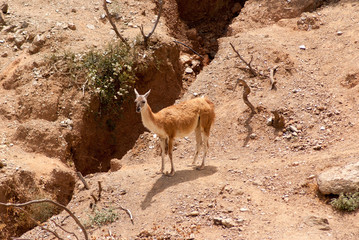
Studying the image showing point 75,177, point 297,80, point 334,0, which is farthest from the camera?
point 334,0

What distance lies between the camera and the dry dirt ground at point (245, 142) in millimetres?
9875

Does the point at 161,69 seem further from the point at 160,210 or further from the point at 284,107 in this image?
the point at 160,210

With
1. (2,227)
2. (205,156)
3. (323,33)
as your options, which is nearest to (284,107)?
(205,156)

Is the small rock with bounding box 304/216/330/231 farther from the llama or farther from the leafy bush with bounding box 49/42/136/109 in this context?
the leafy bush with bounding box 49/42/136/109

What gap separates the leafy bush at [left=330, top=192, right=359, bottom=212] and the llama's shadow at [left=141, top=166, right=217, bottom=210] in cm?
299

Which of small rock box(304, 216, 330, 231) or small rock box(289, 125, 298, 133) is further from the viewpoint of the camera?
small rock box(289, 125, 298, 133)

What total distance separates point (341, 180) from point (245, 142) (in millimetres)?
3581

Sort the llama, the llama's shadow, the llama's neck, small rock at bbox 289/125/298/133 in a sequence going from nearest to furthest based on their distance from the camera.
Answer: the llama's shadow
the llama's neck
the llama
small rock at bbox 289/125/298/133

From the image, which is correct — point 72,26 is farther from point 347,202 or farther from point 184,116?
point 347,202

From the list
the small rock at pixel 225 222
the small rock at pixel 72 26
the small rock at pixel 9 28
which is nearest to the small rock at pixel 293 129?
the small rock at pixel 225 222

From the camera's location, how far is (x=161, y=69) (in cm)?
1596

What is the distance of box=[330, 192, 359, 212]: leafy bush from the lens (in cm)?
954

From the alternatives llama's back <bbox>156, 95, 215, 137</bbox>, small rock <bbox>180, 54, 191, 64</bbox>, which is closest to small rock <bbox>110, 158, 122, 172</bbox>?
llama's back <bbox>156, 95, 215, 137</bbox>

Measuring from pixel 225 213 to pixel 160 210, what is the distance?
4.60 ft
